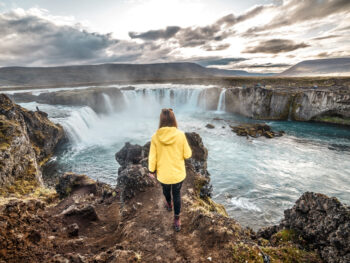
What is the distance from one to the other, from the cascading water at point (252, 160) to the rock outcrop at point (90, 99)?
12.8 m

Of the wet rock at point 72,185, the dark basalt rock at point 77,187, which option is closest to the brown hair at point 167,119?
the dark basalt rock at point 77,187

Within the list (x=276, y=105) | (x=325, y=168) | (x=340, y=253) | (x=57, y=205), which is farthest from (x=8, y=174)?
(x=276, y=105)

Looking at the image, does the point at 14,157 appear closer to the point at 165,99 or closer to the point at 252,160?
the point at 252,160

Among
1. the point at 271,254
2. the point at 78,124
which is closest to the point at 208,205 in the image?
the point at 271,254

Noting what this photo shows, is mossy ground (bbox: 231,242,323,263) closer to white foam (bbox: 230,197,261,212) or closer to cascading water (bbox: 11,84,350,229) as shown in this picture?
cascading water (bbox: 11,84,350,229)

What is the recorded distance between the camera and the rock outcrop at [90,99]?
44.1 m

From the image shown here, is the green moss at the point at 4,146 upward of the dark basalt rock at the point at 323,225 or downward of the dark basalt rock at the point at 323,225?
upward

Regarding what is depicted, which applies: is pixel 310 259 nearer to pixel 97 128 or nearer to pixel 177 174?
pixel 177 174

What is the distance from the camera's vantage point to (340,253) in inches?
150

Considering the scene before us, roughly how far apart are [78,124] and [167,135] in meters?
27.2

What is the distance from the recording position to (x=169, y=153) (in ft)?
12.7

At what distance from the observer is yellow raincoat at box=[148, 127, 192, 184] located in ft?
Answer: 12.6

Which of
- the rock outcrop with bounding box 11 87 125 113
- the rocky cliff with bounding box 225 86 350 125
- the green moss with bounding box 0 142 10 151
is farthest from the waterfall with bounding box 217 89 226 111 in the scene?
the green moss with bounding box 0 142 10 151

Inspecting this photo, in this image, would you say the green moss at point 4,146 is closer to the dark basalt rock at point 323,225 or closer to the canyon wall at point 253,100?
the dark basalt rock at point 323,225
